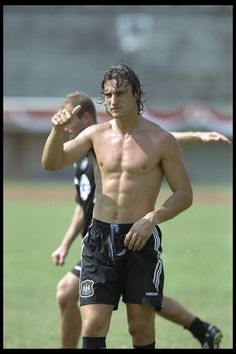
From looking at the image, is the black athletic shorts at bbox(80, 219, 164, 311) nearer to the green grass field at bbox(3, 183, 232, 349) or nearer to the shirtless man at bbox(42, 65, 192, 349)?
the shirtless man at bbox(42, 65, 192, 349)

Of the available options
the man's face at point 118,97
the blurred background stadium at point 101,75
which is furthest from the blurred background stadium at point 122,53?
the man's face at point 118,97

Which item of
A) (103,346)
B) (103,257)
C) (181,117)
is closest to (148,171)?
(103,257)

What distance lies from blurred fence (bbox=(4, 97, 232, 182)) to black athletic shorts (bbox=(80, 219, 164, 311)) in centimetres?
3380

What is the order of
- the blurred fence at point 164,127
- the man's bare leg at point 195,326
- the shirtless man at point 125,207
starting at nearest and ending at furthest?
the shirtless man at point 125,207
the man's bare leg at point 195,326
the blurred fence at point 164,127

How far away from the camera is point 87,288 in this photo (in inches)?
229

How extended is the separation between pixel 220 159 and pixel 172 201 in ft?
115

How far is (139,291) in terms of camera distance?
227 inches

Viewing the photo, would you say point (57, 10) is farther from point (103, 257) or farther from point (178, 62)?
point (103, 257)

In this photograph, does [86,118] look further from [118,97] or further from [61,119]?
[61,119]

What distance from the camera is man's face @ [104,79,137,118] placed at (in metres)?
5.78

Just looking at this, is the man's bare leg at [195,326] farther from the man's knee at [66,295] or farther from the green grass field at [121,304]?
the man's knee at [66,295]

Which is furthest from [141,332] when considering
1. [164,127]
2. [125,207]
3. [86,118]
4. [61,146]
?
[164,127]

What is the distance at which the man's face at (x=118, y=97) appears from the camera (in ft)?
19.0

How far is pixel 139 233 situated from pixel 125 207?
0.29 m
